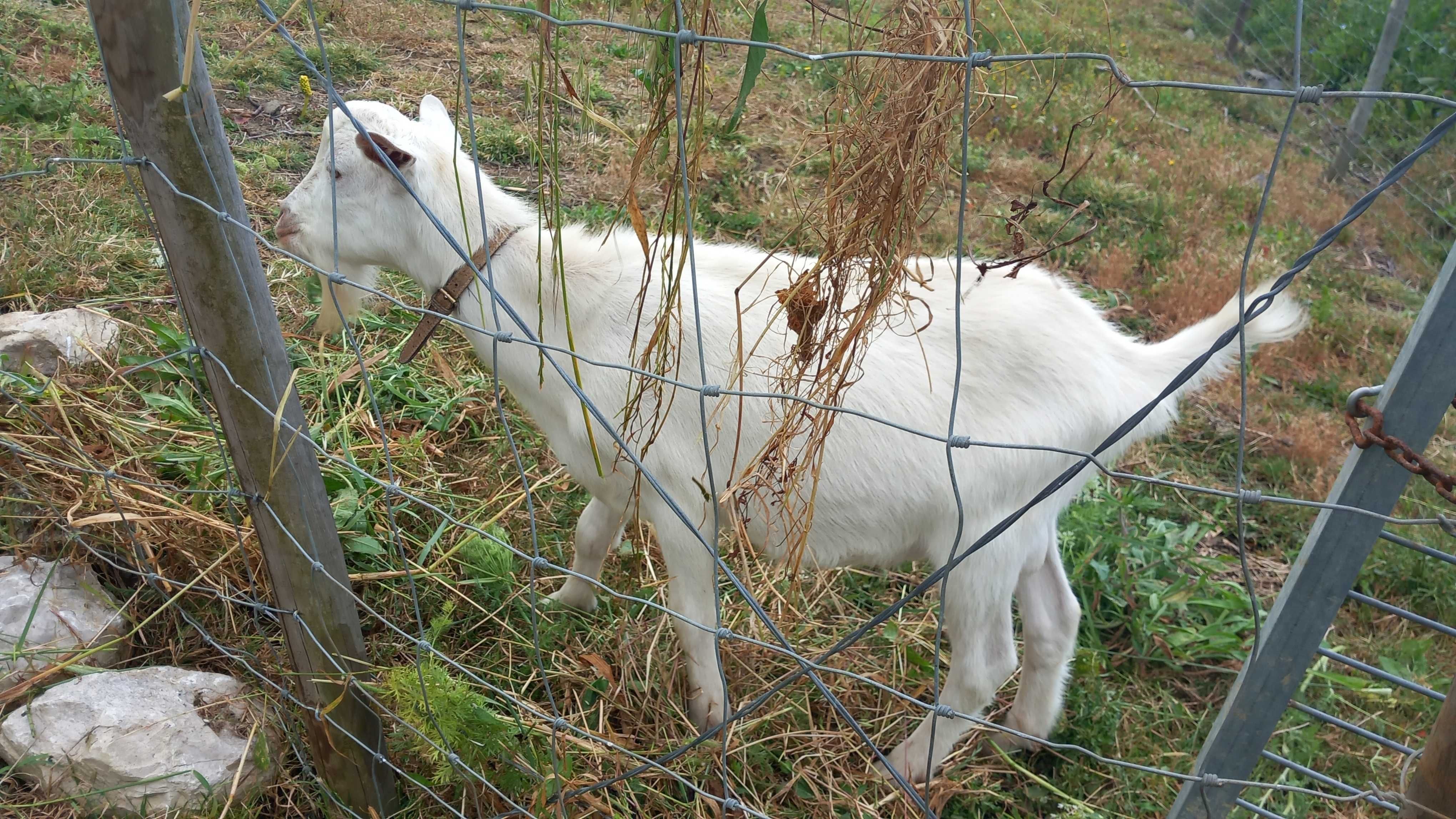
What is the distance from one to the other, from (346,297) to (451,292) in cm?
57

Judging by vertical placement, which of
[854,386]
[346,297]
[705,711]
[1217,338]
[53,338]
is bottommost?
[705,711]

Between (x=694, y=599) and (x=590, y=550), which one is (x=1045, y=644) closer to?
(x=694, y=599)

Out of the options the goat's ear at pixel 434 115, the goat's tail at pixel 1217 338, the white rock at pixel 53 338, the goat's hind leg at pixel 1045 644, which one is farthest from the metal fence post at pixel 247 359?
the goat's tail at pixel 1217 338

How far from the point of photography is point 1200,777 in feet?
4.73

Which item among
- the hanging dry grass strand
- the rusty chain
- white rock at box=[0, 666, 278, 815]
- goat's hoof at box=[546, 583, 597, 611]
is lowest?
goat's hoof at box=[546, 583, 597, 611]

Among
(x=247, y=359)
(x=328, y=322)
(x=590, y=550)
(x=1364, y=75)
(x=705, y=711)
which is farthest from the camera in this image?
(x=1364, y=75)

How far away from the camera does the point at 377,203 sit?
2.45 meters

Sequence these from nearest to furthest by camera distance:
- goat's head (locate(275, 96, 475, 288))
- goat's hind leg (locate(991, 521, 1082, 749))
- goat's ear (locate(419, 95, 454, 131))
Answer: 1. goat's head (locate(275, 96, 475, 288))
2. goat's ear (locate(419, 95, 454, 131))
3. goat's hind leg (locate(991, 521, 1082, 749))

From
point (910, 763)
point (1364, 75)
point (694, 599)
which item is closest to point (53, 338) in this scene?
point (694, 599)

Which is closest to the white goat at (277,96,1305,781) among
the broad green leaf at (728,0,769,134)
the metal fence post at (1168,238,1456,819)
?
the metal fence post at (1168,238,1456,819)

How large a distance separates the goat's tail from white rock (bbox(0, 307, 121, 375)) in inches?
126

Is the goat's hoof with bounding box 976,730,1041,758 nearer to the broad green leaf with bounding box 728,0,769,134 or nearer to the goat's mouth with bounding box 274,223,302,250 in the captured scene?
the broad green leaf with bounding box 728,0,769,134

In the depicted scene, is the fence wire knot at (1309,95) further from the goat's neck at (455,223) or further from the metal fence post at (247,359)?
the goat's neck at (455,223)

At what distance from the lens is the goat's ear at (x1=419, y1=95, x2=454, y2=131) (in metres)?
2.61
